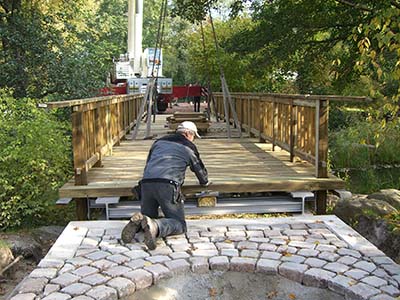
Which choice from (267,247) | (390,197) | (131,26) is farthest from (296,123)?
(131,26)

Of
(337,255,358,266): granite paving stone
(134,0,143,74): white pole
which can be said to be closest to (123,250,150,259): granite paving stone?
(337,255,358,266): granite paving stone

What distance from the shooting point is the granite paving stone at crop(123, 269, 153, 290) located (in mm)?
3264

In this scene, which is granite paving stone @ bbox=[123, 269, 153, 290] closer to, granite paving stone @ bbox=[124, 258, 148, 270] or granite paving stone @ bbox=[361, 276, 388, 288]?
granite paving stone @ bbox=[124, 258, 148, 270]

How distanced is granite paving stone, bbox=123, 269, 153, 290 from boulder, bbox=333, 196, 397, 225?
9.20 ft

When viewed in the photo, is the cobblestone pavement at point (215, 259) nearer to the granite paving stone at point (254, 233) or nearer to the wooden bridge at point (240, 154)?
the granite paving stone at point (254, 233)

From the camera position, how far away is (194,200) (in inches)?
207

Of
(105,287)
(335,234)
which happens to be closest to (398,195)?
(335,234)

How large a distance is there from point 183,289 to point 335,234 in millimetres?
1523

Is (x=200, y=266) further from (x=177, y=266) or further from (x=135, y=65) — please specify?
(x=135, y=65)

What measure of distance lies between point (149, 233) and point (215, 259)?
0.58 m

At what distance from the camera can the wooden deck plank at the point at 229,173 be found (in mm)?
5051

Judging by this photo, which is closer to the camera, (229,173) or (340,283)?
(340,283)

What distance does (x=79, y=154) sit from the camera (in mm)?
4922

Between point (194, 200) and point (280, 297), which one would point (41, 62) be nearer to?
point (194, 200)
